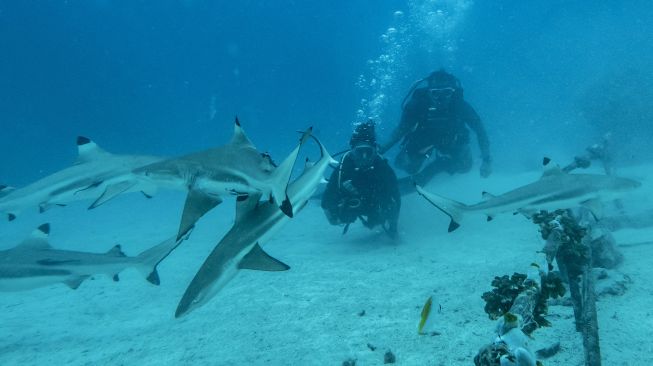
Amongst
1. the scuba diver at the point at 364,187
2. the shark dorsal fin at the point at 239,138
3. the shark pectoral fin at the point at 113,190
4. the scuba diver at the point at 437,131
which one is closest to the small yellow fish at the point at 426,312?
the shark dorsal fin at the point at 239,138

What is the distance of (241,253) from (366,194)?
5.56m

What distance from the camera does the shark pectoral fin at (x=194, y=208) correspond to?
274 centimetres

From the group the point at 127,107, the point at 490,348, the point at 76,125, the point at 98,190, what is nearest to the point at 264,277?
the point at 98,190

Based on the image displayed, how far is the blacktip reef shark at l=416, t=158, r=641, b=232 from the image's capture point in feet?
14.5

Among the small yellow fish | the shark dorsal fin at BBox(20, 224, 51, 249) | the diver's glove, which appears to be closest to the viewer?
the small yellow fish

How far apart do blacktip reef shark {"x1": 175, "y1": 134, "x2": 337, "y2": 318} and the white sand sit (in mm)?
1257

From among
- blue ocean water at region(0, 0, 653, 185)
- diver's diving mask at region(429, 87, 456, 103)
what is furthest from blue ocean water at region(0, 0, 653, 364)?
diver's diving mask at region(429, 87, 456, 103)

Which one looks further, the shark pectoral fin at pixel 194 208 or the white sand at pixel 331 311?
the white sand at pixel 331 311

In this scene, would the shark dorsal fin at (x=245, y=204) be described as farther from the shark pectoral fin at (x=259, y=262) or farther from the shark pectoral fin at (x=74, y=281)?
the shark pectoral fin at (x=74, y=281)

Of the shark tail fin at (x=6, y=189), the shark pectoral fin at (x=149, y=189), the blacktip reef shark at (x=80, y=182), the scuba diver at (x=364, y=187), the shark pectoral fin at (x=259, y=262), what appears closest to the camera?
the shark pectoral fin at (x=259, y=262)

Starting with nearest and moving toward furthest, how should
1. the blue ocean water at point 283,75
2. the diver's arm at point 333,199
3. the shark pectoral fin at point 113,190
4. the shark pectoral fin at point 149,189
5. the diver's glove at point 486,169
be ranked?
the shark pectoral fin at point 149,189, the shark pectoral fin at point 113,190, the diver's arm at point 333,199, the diver's glove at point 486,169, the blue ocean water at point 283,75

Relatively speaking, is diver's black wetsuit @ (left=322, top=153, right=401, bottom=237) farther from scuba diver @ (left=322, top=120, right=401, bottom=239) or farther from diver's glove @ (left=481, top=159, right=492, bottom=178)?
diver's glove @ (left=481, top=159, right=492, bottom=178)

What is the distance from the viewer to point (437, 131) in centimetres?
1095

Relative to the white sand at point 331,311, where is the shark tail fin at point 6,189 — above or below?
above
